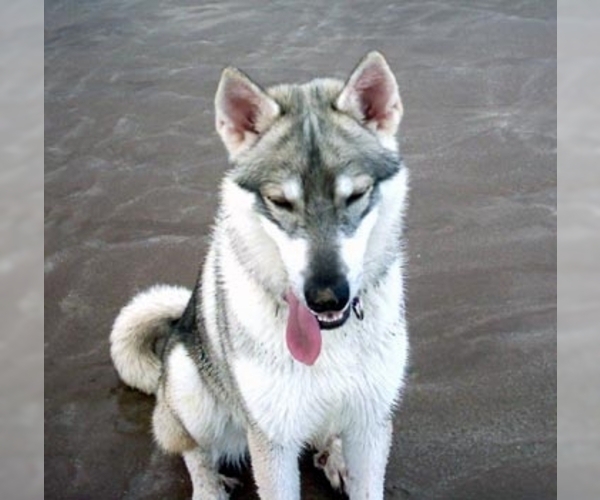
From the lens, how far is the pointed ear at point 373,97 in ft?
9.59

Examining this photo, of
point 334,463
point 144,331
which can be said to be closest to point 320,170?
point 334,463

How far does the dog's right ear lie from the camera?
294 centimetres

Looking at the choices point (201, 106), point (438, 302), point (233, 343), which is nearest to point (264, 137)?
point (233, 343)

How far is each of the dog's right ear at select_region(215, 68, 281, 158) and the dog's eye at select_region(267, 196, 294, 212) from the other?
28 cm

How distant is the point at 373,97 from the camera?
9.93 ft

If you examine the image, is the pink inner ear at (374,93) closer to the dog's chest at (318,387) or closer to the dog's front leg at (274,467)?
the dog's chest at (318,387)

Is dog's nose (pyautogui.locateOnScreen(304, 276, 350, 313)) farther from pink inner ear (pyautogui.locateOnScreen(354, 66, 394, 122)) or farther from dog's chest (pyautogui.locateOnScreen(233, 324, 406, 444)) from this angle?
pink inner ear (pyautogui.locateOnScreen(354, 66, 394, 122))

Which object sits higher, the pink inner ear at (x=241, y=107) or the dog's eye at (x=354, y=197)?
the pink inner ear at (x=241, y=107)

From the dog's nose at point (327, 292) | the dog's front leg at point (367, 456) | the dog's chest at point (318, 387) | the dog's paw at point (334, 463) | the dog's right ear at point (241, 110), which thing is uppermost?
the dog's right ear at point (241, 110)

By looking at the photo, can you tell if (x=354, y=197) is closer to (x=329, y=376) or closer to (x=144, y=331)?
(x=329, y=376)

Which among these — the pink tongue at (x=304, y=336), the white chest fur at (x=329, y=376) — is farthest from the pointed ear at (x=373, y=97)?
the pink tongue at (x=304, y=336)

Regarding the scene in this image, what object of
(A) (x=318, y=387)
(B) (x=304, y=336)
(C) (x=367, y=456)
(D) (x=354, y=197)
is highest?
(D) (x=354, y=197)

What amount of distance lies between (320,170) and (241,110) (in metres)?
0.41

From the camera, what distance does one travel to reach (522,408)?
4137mm
